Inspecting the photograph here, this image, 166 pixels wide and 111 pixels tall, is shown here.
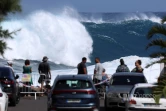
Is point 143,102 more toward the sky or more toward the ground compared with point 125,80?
more toward the ground

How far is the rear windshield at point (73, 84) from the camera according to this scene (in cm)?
2094

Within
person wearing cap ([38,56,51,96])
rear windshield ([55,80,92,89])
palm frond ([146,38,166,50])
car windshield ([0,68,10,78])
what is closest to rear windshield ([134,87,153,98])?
rear windshield ([55,80,92,89])

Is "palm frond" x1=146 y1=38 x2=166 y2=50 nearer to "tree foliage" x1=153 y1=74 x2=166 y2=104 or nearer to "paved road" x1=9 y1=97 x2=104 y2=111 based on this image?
"tree foliage" x1=153 y1=74 x2=166 y2=104

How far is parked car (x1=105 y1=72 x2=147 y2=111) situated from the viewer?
23406mm

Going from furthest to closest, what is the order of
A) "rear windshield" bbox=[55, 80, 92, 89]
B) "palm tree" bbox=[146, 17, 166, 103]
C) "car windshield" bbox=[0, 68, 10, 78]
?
"car windshield" bbox=[0, 68, 10, 78]
"rear windshield" bbox=[55, 80, 92, 89]
"palm tree" bbox=[146, 17, 166, 103]

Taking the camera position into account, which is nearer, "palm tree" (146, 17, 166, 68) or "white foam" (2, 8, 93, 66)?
"palm tree" (146, 17, 166, 68)

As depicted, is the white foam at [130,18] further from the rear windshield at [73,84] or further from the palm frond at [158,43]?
the palm frond at [158,43]

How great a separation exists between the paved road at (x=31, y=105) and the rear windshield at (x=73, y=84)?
3752mm

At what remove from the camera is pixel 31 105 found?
26688 mm

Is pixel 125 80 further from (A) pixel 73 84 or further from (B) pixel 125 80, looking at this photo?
(A) pixel 73 84

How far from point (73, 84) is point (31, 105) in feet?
19.7

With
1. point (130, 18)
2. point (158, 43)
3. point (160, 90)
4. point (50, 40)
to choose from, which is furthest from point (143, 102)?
point (130, 18)

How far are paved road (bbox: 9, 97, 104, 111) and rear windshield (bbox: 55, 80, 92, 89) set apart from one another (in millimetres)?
3752

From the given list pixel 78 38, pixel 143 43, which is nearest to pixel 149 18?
pixel 143 43
